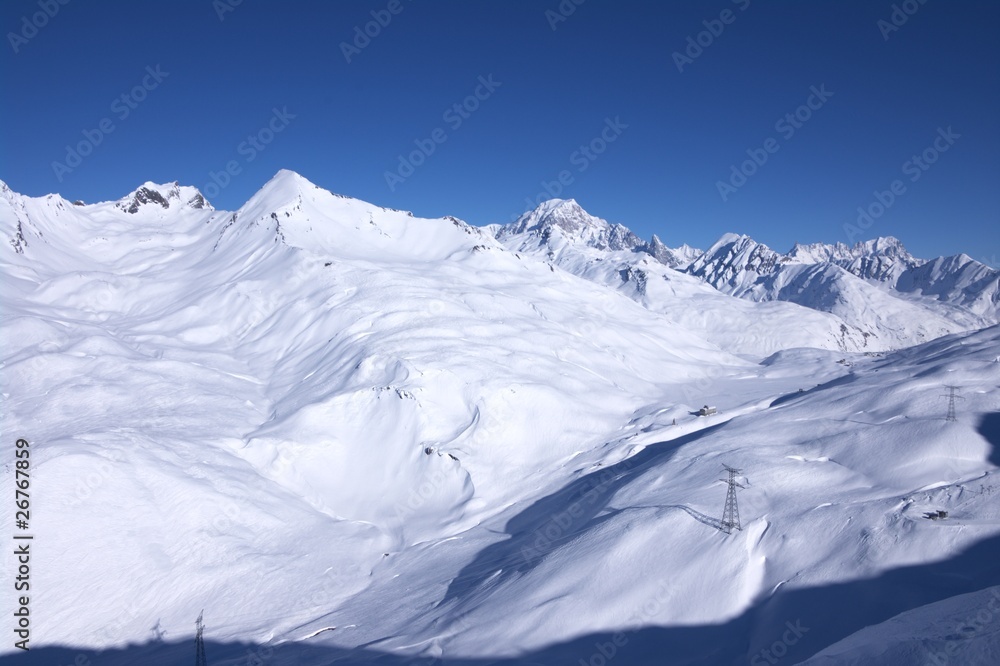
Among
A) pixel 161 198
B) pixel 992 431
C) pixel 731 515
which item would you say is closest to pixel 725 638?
pixel 731 515

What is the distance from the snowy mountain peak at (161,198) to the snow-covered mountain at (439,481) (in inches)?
1867

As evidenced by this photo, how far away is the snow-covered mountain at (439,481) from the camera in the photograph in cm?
2156

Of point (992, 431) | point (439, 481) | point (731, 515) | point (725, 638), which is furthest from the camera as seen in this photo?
point (439, 481)

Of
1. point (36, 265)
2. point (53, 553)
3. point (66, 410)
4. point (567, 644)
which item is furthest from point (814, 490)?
point (36, 265)

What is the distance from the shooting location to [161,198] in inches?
5261

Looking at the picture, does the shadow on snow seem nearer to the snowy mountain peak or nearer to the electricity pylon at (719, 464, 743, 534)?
the electricity pylon at (719, 464, 743, 534)

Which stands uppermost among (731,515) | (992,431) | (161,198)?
(161,198)

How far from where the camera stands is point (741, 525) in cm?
2444

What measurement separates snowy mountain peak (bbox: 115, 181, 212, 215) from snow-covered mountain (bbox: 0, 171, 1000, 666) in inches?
1867

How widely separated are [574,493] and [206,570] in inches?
968

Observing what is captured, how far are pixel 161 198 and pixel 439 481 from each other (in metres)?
127

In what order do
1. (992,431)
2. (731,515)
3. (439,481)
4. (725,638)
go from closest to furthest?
(725,638) → (731,515) → (992,431) → (439,481)

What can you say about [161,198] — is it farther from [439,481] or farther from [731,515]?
[731,515]

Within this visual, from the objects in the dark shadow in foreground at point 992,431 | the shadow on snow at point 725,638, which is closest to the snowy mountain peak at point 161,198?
the shadow on snow at point 725,638
